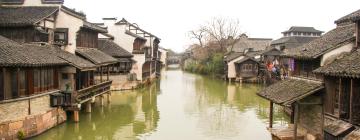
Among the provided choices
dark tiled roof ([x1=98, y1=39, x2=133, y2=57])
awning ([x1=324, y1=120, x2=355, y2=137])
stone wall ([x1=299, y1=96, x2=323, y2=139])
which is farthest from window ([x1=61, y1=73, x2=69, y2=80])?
dark tiled roof ([x1=98, y1=39, x2=133, y2=57])

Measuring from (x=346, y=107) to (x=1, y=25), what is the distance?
73.7ft

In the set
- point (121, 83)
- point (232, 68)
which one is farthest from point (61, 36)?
point (232, 68)

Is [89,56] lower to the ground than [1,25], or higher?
lower

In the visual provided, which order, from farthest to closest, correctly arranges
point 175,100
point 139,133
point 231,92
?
point 231,92, point 175,100, point 139,133

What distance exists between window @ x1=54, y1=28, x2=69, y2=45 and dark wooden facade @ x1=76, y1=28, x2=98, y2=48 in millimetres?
1195

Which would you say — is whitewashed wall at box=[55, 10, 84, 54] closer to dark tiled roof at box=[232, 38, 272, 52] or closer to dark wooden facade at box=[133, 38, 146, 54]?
dark wooden facade at box=[133, 38, 146, 54]

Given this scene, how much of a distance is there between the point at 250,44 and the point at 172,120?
58.4 metres

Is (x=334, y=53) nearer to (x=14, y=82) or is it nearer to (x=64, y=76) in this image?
(x=14, y=82)

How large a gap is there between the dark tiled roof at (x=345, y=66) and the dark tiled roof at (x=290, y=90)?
1.33m

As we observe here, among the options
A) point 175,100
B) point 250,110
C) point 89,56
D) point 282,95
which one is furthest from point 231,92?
point 282,95

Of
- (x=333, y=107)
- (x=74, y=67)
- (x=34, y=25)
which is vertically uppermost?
(x=34, y=25)

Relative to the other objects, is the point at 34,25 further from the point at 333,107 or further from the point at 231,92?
the point at 231,92

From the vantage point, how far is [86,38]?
34.2m

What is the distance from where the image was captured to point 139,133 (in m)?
23.8
